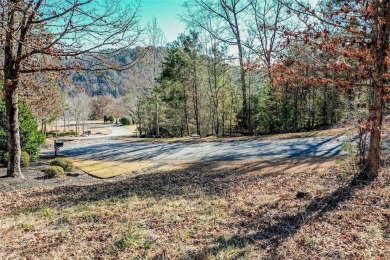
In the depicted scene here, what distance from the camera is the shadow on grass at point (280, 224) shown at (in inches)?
144

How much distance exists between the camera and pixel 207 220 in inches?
181

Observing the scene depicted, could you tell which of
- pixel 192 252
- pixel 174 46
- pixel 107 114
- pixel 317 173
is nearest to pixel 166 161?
pixel 317 173

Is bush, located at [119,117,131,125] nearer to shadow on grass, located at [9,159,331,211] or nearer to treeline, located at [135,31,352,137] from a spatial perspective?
treeline, located at [135,31,352,137]

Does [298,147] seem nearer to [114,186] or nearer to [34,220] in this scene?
[114,186]

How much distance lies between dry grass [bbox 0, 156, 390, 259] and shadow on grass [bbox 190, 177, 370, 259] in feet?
0.04

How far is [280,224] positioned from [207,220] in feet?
3.65

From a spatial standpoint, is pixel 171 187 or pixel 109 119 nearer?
pixel 171 187

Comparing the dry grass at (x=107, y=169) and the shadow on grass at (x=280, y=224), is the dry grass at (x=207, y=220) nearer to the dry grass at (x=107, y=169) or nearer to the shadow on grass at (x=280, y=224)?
the shadow on grass at (x=280, y=224)

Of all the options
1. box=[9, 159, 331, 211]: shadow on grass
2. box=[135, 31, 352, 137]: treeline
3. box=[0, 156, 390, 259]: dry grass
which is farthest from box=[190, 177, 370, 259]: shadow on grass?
box=[135, 31, 352, 137]: treeline

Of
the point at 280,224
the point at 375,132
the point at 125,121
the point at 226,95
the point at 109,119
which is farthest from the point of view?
the point at 109,119

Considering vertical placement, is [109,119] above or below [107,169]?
above

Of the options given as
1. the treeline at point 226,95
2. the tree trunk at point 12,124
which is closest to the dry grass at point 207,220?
the tree trunk at point 12,124

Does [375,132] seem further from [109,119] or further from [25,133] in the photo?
[109,119]

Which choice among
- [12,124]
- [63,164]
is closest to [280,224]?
[12,124]
